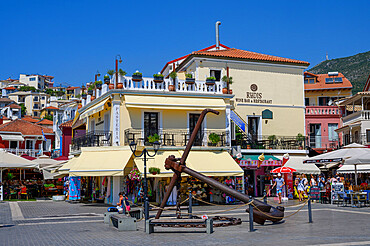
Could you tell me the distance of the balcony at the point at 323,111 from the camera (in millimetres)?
48306

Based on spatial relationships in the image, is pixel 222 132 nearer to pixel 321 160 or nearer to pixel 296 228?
pixel 321 160

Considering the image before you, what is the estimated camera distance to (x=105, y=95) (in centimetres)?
2850

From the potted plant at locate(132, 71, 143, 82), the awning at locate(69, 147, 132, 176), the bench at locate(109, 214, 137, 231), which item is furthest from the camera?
the potted plant at locate(132, 71, 143, 82)

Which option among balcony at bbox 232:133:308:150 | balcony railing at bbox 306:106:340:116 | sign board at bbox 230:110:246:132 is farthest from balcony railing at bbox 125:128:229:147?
balcony railing at bbox 306:106:340:116

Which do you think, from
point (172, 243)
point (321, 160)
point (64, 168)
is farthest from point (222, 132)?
point (172, 243)

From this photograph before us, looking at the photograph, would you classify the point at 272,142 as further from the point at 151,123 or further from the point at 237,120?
the point at 151,123

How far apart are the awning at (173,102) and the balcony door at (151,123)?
115 centimetres

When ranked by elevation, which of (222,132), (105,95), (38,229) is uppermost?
(105,95)

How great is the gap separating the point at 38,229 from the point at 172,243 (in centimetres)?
618

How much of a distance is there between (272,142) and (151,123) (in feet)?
36.6

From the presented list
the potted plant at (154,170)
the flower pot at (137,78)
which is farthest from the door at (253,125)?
the potted plant at (154,170)

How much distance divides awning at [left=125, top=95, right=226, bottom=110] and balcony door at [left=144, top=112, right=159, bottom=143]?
3.78ft

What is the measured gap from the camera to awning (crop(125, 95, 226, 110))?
27.2 metres

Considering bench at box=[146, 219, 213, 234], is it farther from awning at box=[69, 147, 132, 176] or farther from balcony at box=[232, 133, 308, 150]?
balcony at box=[232, 133, 308, 150]
